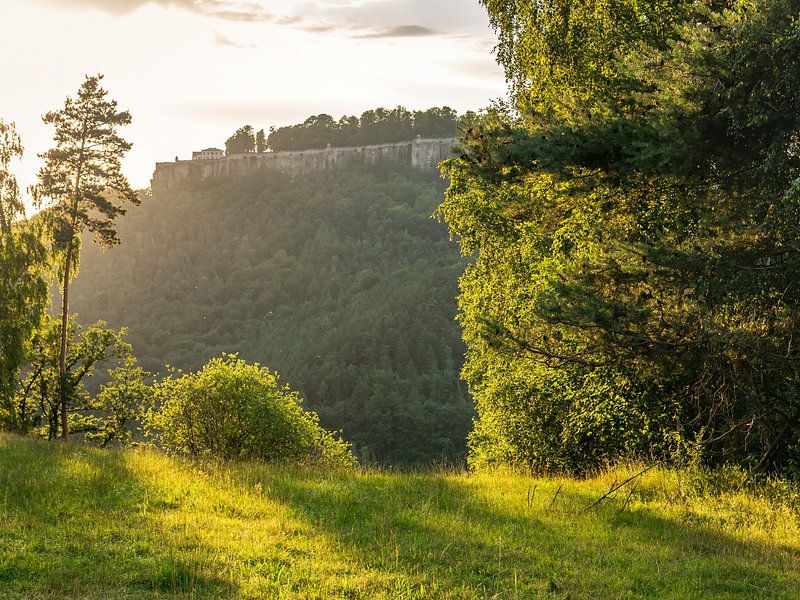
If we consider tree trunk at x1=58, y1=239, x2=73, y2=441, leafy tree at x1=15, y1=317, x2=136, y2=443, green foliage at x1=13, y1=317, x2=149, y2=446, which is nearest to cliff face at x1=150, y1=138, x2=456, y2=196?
green foliage at x1=13, y1=317, x2=149, y2=446

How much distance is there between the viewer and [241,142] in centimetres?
16675

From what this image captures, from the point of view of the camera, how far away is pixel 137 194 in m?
26.3

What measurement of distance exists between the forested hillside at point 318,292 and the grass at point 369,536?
119 ft

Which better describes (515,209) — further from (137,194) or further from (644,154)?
(137,194)

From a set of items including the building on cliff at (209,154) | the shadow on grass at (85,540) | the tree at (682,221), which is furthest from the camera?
the building on cliff at (209,154)

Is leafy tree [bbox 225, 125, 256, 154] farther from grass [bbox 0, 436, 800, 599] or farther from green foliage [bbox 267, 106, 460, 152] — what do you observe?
grass [bbox 0, 436, 800, 599]

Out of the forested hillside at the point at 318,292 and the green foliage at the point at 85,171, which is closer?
the green foliage at the point at 85,171

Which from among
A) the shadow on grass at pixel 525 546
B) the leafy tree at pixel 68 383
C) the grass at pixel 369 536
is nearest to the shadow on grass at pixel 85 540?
the grass at pixel 369 536

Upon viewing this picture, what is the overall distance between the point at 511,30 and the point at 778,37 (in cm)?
1009

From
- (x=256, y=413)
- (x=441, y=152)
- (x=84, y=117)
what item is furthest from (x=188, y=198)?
(x=256, y=413)

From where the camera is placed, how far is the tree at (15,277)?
22516 millimetres

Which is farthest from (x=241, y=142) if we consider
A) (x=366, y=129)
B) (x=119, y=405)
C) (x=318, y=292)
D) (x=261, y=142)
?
(x=119, y=405)

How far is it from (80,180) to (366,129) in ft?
447

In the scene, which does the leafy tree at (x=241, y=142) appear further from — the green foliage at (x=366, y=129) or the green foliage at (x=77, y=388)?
the green foliage at (x=77, y=388)
